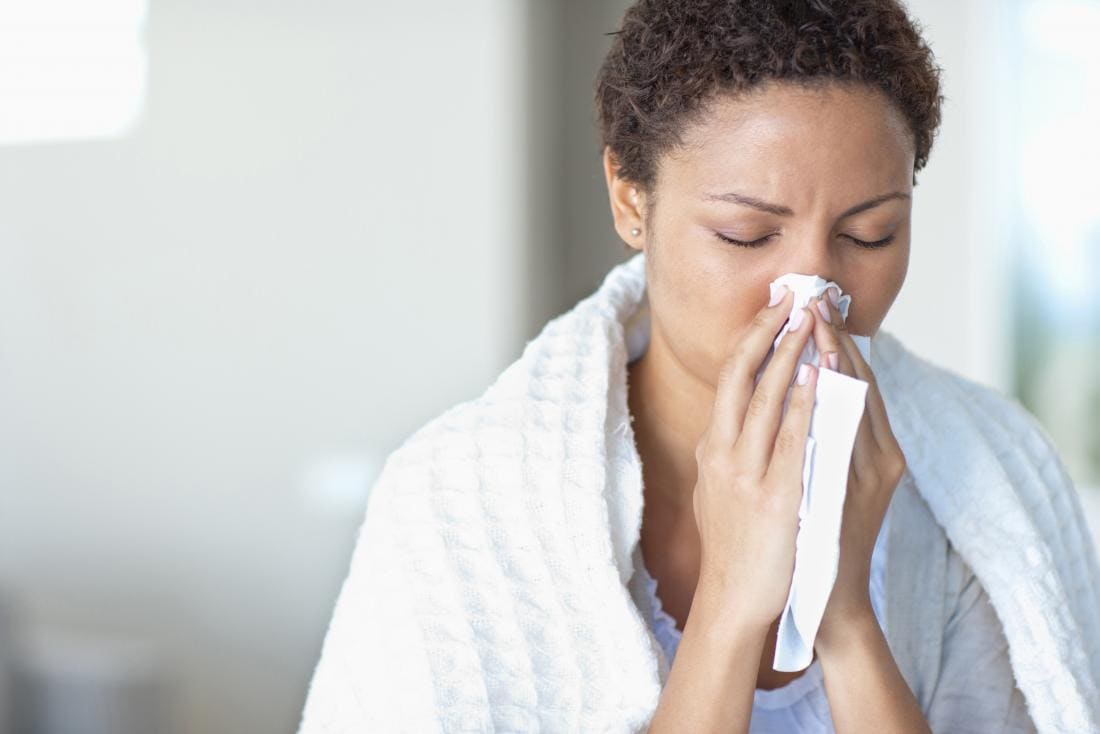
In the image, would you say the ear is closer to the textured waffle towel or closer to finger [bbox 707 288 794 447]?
the textured waffle towel

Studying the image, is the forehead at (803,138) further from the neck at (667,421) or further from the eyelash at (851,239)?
the neck at (667,421)

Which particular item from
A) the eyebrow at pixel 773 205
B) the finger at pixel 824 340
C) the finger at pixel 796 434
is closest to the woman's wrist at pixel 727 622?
the finger at pixel 796 434

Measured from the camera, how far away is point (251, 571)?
285 centimetres

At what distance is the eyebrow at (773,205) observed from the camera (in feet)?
3.33

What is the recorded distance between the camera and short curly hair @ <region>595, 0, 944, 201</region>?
1034mm

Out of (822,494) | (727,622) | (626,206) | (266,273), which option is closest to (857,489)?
(822,494)

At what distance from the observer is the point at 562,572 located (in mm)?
1120

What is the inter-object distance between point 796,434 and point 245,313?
208cm

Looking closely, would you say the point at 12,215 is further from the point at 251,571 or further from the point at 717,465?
the point at 717,465

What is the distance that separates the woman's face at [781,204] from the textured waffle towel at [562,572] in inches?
7.1

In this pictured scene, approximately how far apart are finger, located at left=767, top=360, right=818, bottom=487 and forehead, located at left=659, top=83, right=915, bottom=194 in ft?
0.58

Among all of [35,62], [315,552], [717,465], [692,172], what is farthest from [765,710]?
[35,62]

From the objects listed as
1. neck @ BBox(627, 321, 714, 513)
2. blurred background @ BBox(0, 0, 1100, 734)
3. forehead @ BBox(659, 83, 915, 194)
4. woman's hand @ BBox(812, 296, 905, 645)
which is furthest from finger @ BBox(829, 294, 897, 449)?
blurred background @ BBox(0, 0, 1100, 734)

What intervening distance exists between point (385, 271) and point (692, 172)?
1.91m
